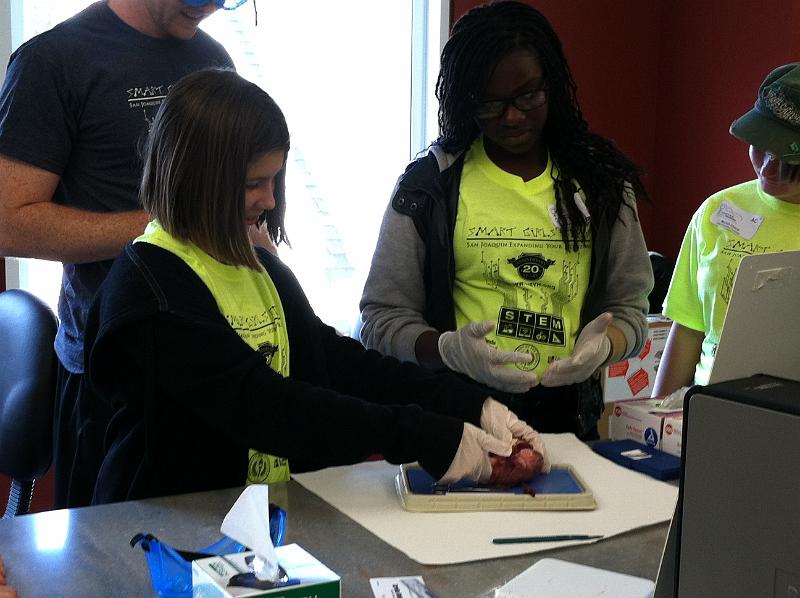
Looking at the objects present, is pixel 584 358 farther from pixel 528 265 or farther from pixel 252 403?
pixel 252 403

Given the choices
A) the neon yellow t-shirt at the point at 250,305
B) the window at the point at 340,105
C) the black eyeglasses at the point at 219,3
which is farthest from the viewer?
the window at the point at 340,105

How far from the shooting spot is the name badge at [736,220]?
2.06 m

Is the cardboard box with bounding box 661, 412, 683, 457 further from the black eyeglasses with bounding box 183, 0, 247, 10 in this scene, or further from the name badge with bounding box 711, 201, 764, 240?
the black eyeglasses with bounding box 183, 0, 247, 10

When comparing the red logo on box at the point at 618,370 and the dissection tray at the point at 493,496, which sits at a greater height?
the dissection tray at the point at 493,496

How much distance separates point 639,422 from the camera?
1552 mm

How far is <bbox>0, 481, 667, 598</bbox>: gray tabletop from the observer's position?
104cm

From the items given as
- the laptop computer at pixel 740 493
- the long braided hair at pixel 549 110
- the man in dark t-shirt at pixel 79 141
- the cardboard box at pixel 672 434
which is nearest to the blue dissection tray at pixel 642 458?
the cardboard box at pixel 672 434

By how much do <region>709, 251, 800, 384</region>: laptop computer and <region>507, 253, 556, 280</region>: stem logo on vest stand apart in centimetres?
77

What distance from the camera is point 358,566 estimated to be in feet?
3.58

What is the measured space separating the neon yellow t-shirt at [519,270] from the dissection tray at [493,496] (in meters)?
0.38

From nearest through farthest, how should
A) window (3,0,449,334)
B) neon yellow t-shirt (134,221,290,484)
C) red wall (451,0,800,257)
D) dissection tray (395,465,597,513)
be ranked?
dissection tray (395,465,597,513)
neon yellow t-shirt (134,221,290,484)
window (3,0,449,334)
red wall (451,0,800,257)

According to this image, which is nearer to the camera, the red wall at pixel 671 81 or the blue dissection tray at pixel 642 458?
the blue dissection tray at pixel 642 458

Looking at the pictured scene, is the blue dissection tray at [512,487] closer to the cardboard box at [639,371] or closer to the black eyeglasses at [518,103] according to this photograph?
the black eyeglasses at [518,103]

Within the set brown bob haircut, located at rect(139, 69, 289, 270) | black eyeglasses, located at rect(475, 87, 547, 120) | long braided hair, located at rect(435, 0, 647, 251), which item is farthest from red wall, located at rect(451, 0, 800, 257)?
brown bob haircut, located at rect(139, 69, 289, 270)
